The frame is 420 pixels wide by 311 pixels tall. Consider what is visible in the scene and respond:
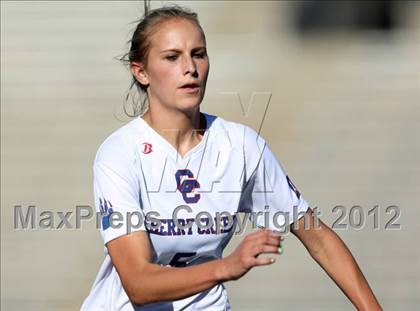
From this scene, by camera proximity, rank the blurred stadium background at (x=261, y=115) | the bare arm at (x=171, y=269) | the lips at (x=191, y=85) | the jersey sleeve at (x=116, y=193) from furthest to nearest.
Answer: the blurred stadium background at (x=261, y=115)
the lips at (x=191, y=85)
the jersey sleeve at (x=116, y=193)
the bare arm at (x=171, y=269)

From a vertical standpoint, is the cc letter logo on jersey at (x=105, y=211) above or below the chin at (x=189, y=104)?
below

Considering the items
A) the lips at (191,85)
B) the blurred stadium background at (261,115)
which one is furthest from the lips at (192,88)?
the blurred stadium background at (261,115)

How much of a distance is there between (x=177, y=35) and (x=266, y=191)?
63cm

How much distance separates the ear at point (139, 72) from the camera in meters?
3.23

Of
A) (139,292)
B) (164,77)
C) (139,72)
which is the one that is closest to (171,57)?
(164,77)

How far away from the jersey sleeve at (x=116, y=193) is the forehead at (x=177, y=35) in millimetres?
359

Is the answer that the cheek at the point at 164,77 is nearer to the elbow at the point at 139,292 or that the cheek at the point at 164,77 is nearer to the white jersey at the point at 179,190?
the white jersey at the point at 179,190

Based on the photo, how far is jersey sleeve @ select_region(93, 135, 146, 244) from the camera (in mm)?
2965

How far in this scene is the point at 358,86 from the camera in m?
6.97

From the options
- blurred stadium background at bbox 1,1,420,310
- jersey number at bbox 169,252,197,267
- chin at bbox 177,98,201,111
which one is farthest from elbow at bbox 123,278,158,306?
blurred stadium background at bbox 1,1,420,310

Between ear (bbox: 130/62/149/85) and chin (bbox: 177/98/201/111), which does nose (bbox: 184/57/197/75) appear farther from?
ear (bbox: 130/62/149/85)

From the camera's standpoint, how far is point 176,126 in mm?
A: 3193

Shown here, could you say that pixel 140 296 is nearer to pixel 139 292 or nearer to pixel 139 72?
pixel 139 292

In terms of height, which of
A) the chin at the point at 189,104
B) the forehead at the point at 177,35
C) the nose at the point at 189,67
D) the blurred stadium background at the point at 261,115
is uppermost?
the forehead at the point at 177,35
